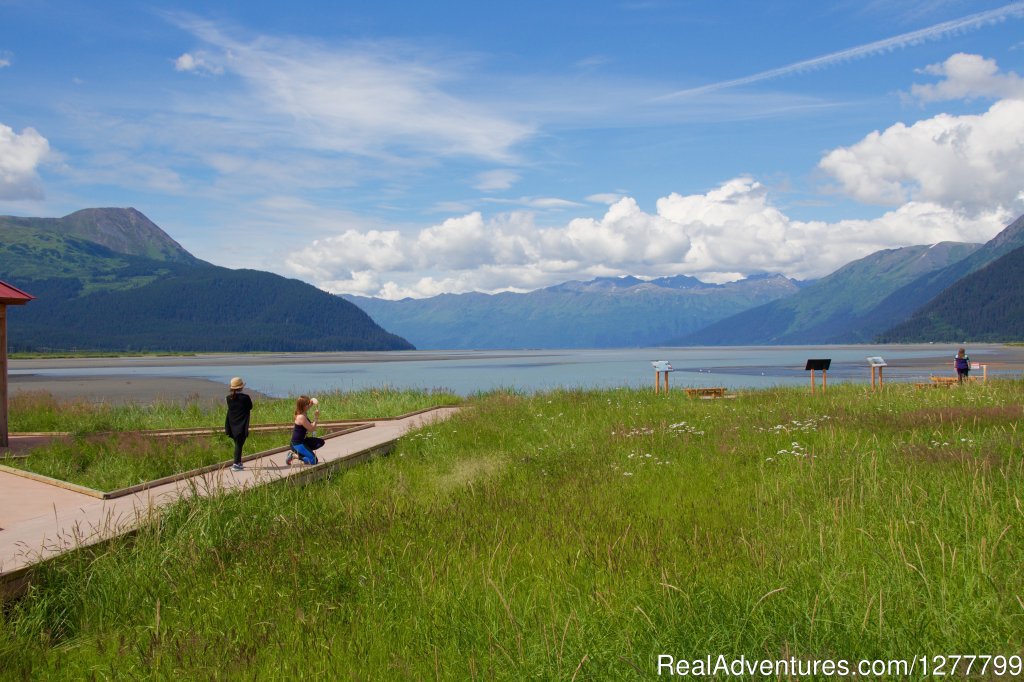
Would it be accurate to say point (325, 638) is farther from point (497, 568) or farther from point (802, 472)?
point (802, 472)

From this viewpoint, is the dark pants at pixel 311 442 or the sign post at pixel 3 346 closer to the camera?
the dark pants at pixel 311 442

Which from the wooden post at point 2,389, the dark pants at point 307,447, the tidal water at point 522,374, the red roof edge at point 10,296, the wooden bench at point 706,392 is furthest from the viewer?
the tidal water at point 522,374

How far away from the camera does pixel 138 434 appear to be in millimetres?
17172

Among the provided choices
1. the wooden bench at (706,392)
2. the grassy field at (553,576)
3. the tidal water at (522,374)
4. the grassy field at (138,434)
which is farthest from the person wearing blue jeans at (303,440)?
the tidal water at (522,374)

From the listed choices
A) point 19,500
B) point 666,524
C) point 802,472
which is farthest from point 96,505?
point 802,472

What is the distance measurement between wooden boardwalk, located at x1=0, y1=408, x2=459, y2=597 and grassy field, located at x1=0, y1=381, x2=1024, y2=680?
275 millimetres

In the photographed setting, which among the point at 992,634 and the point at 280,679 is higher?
the point at 992,634

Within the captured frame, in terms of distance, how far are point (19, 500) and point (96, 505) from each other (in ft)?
4.77

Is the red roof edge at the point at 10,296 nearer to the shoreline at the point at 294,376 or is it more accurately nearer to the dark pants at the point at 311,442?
the dark pants at the point at 311,442

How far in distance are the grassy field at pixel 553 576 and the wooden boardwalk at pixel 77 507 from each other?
0.27 meters

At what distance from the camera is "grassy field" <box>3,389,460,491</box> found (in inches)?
518

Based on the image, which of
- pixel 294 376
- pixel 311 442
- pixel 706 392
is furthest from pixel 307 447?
pixel 294 376

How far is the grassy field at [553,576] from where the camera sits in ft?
15.6

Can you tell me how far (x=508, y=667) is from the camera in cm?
456
